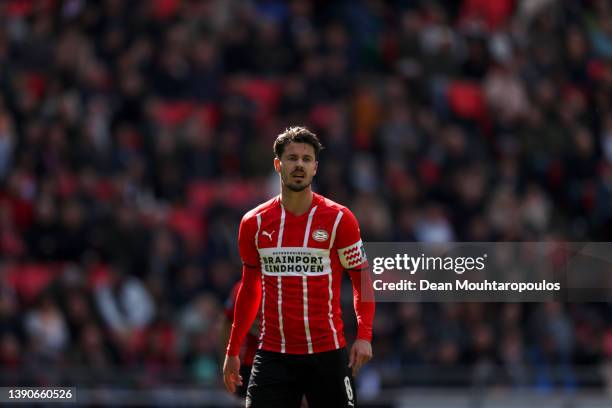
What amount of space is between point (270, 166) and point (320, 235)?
8.88 metres

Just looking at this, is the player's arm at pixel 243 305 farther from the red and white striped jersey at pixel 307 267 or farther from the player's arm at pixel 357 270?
the player's arm at pixel 357 270

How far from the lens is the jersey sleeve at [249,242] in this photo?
28.4ft

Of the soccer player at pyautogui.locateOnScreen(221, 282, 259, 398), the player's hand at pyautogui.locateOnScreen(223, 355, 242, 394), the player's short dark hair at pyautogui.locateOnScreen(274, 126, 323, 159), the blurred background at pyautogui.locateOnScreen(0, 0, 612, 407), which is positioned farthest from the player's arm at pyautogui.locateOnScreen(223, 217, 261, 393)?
the blurred background at pyautogui.locateOnScreen(0, 0, 612, 407)

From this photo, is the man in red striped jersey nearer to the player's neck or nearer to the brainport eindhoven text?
the player's neck

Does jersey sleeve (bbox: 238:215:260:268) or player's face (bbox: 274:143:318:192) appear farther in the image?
jersey sleeve (bbox: 238:215:260:268)

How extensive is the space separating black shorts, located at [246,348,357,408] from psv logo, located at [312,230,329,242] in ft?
2.23

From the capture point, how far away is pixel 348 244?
8.55 m

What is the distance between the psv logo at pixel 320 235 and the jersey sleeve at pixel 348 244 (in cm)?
7

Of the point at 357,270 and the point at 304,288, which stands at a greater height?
the point at 357,270

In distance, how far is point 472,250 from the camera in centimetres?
1110

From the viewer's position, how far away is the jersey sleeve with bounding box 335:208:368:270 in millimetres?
8547

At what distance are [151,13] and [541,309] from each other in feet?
21.9

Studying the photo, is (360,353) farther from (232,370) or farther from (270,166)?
(270,166)

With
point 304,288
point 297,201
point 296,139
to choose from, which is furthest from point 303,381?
point 296,139
